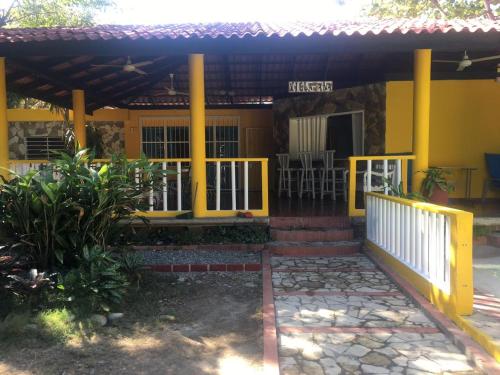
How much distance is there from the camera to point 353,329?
3723 mm

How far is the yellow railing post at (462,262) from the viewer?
142 inches

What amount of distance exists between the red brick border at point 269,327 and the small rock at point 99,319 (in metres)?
1.36

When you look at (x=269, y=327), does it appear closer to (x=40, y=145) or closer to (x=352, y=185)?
(x=352, y=185)

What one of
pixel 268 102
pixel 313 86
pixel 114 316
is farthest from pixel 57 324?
pixel 268 102

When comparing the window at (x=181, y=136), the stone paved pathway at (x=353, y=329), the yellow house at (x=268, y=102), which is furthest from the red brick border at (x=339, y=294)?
the window at (x=181, y=136)

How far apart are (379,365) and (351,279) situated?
205 centimetres

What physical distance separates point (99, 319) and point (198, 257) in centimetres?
212

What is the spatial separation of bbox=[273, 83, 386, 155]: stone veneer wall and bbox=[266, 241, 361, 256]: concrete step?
311 centimetres

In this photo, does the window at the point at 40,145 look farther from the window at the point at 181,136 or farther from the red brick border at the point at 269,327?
the red brick border at the point at 269,327

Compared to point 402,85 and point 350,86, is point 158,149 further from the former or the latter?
point 402,85

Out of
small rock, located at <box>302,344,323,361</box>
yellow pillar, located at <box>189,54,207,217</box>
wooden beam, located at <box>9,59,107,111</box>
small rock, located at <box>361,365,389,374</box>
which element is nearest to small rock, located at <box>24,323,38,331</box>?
small rock, located at <box>302,344,323,361</box>

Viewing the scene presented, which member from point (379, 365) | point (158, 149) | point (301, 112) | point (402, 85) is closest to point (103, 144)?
point (158, 149)

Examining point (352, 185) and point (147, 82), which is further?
point (147, 82)

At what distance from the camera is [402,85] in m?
8.62
